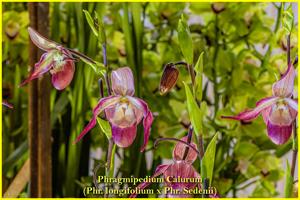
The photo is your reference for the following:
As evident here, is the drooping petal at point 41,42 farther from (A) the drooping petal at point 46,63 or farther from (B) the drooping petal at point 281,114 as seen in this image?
(B) the drooping petal at point 281,114

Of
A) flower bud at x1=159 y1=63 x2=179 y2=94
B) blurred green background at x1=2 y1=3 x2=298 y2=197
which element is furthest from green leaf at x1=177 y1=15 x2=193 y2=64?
blurred green background at x1=2 y1=3 x2=298 y2=197

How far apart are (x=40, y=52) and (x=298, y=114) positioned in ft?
0.70

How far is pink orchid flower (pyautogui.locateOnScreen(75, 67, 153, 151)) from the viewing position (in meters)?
0.32

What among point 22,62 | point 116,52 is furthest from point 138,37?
point 22,62

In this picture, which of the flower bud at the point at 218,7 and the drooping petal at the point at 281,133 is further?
the flower bud at the point at 218,7

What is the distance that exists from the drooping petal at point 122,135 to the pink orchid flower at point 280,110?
2.4 inches

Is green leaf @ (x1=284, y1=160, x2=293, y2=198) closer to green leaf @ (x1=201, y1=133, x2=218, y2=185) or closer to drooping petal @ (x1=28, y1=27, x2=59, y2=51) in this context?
green leaf @ (x1=201, y1=133, x2=218, y2=185)

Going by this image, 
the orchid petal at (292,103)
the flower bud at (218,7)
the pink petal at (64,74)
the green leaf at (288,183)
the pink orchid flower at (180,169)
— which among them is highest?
the flower bud at (218,7)

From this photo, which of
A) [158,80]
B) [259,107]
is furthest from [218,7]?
[259,107]

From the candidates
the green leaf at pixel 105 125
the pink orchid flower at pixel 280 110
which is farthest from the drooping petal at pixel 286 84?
the green leaf at pixel 105 125

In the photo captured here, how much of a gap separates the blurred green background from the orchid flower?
0.10 m

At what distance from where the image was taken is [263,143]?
50cm

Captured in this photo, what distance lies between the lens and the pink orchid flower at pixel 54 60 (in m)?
0.34

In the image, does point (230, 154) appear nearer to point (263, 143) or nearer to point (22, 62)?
point (263, 143)
